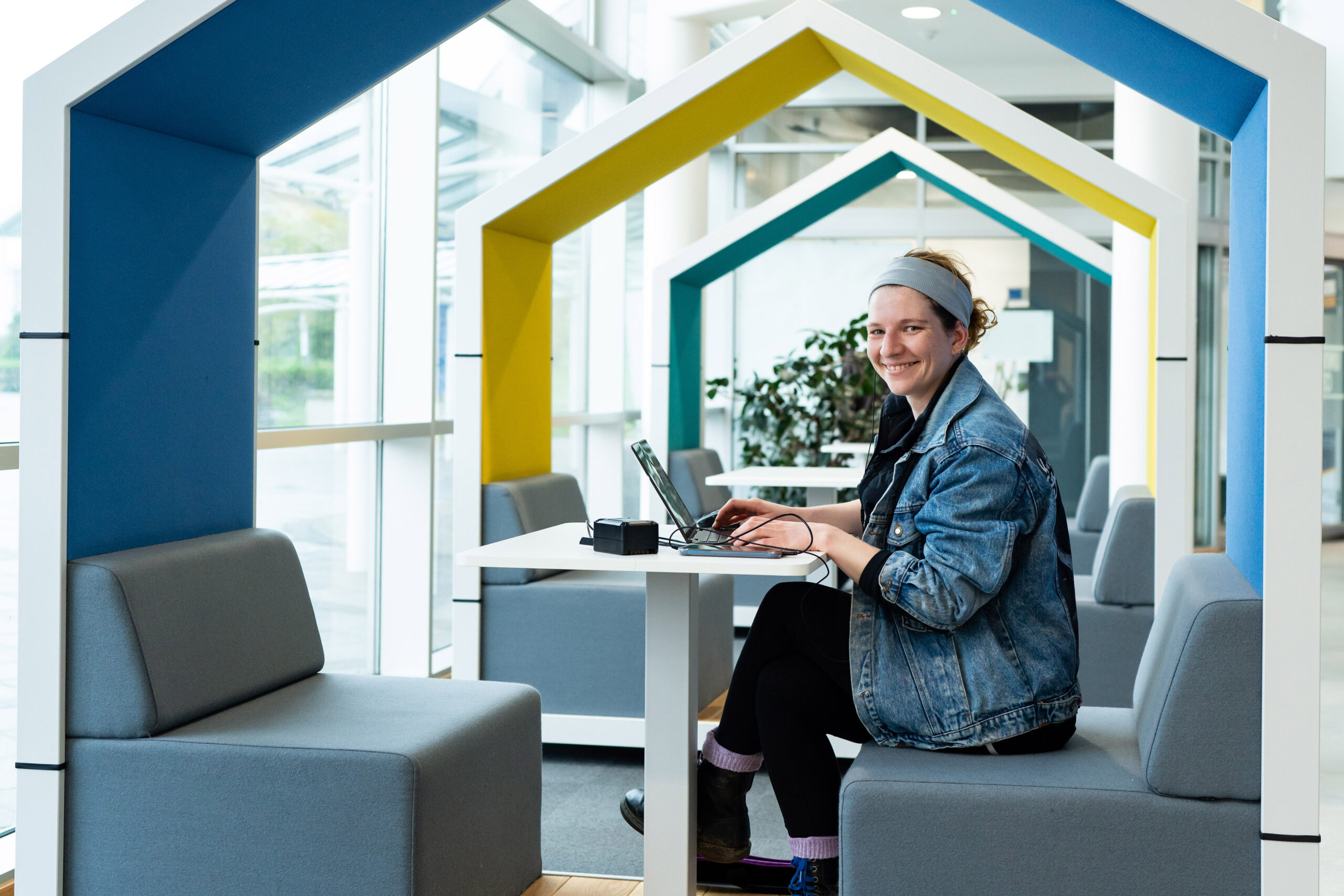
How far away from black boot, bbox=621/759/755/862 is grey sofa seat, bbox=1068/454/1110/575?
12.5 ft

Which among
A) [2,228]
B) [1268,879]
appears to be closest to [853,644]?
[1268,879]

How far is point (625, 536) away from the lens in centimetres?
222

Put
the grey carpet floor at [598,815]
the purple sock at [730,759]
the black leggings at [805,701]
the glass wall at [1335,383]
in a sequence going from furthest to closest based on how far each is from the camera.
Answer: the glass wall at [1335,383] → the grey carpet floor at [598,815] → the purple sock at [730,759] → the black leggings at [805,701]

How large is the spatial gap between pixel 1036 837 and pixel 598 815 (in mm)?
1744

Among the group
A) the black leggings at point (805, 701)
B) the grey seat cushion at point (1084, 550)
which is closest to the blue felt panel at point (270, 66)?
the black leggings at point (805, 701)

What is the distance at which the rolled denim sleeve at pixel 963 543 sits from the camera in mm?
2084

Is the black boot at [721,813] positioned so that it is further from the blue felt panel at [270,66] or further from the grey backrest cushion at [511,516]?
the blue felt panel at [270,66]

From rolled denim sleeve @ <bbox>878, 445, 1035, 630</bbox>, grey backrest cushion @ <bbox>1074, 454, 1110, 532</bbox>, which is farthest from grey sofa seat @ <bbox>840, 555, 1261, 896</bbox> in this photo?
grey backrest cushion @ <bbox>1074, 454, 1110, 532</bbox>

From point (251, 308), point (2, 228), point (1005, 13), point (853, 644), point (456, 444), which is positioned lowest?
point (853, 644)

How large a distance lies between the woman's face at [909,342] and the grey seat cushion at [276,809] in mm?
1034

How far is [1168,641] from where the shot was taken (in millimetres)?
2148

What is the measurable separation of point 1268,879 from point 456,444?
8.27ft

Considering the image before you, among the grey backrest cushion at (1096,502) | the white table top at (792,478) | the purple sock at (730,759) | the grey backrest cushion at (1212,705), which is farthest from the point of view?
the grey backrest cushion at (1096,502)

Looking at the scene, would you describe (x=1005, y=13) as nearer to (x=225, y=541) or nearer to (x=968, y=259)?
(x=225, y=541)
